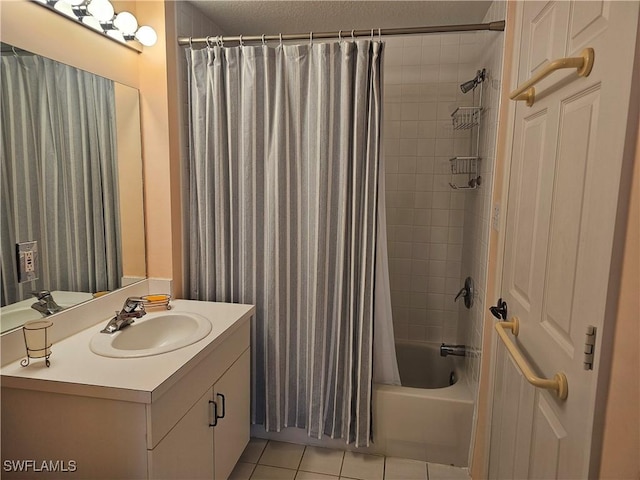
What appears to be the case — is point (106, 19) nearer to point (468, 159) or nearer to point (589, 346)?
point (468, 159)

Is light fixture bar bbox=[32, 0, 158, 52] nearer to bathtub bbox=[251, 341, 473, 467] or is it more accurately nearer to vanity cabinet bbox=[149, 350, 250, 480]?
vanity cabinet bbox=[149, 350, 250, 480]

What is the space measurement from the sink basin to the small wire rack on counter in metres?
1.59

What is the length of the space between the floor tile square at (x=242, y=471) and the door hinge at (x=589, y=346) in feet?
5.48

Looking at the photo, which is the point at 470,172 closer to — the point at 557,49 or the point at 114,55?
the point at 557,49

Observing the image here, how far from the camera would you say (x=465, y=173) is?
7.69 ft

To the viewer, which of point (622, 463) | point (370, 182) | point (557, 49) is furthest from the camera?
point (370, 182)

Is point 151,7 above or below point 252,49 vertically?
above

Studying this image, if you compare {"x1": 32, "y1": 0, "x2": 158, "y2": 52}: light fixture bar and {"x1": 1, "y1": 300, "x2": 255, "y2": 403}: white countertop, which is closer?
{"x1": 1, "y1": 300, "x2": 255, "y2": 403}: white countertop

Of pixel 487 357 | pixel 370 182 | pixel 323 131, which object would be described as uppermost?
pixel 323 131

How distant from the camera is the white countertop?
1170mm

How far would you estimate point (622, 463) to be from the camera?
729mm

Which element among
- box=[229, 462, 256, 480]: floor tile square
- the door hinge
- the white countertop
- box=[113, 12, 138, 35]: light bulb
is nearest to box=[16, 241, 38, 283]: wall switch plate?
the white countertop

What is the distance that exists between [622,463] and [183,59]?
2234 millimetres

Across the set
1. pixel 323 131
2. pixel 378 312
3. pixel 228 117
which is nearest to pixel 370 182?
pixel 323 131
